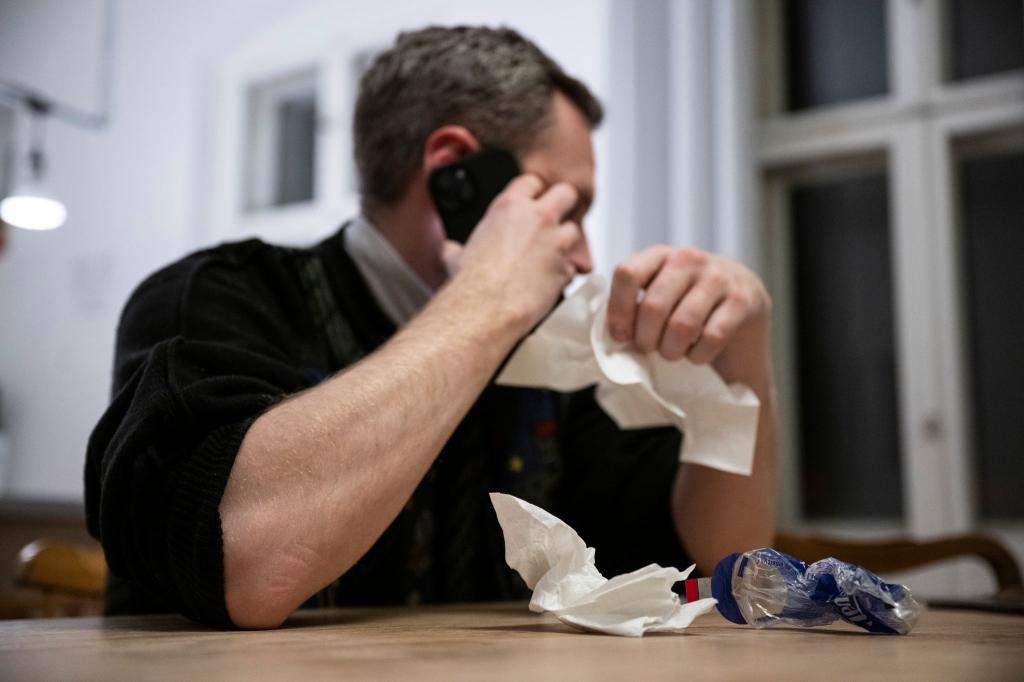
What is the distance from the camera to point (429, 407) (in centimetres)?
68

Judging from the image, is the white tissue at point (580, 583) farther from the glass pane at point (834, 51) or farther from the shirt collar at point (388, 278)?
the glass pane at point (834, 51)

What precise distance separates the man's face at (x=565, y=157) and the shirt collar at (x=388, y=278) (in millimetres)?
179

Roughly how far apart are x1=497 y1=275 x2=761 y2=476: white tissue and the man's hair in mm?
337

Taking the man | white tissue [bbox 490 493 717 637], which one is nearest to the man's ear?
the man

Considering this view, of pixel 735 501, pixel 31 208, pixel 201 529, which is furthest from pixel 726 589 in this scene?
pixel 31 208

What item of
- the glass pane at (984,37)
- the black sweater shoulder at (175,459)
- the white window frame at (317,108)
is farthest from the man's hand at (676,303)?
the white window frame at (317,108)

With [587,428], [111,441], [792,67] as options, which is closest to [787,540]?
[587,428]

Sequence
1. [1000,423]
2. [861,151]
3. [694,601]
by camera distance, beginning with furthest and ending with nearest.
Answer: [861,151], [1000,423], [694,601]

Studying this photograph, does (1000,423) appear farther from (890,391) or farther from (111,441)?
(111,441)

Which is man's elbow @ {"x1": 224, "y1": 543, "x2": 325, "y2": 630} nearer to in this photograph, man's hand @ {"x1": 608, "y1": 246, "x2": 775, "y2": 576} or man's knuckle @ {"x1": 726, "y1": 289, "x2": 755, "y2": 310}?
man's hand @ {"x1": 608, "y1": 246, "x2": 775, "y2": 576}

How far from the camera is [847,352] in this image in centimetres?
276

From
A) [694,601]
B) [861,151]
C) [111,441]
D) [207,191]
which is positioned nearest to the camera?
[694,601]

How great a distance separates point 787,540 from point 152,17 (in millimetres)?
3865

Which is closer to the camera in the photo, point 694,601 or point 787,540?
point 694,601
